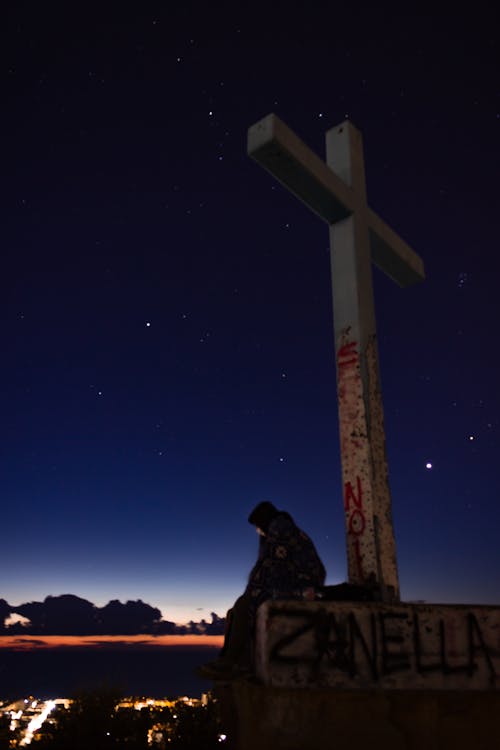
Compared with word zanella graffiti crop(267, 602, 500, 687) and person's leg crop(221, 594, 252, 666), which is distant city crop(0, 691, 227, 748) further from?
word zanella graffiti crop(267, 602, 500, 687)

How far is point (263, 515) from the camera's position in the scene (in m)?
4.16

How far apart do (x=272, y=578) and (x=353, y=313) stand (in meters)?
1.82

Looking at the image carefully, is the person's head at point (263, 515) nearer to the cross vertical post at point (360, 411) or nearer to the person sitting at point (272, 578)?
the person sitting at point (272, 578)

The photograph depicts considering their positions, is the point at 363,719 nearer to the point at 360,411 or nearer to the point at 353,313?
the point at 360,411

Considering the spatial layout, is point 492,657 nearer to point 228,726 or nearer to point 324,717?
point 324,717

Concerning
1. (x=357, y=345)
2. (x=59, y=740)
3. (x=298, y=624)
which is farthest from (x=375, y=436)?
(x=59, y=740)

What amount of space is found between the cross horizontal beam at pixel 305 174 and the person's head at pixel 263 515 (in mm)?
2235

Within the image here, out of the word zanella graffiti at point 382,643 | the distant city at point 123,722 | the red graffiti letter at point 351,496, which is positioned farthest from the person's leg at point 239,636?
the distant city at point 123,722

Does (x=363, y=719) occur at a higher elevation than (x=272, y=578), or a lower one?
lower

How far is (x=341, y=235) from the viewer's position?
468cm

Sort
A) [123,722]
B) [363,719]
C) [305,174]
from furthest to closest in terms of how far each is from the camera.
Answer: [123,722], [305,174], [363,719]

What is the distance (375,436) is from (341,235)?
5.49 feet

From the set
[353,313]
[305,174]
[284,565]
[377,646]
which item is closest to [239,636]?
[284,565]

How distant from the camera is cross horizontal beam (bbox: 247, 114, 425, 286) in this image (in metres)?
4.11
